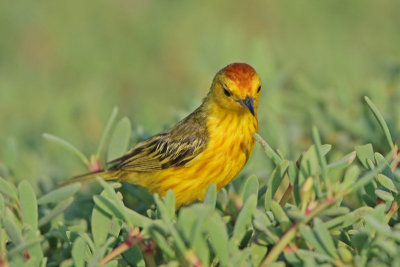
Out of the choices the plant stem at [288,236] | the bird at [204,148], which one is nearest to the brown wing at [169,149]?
the bird at [204,148]

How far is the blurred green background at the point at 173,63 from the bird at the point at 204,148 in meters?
0.44

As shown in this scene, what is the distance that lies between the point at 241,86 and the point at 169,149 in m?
0.67

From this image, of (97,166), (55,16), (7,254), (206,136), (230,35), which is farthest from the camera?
(55,16)

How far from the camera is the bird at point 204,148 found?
3.45 m

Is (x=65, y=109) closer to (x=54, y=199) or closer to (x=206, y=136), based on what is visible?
(x=206, y=136)

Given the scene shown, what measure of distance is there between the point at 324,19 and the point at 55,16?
3.64 metres

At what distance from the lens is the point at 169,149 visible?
375 centimetres

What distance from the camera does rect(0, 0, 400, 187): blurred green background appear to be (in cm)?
445

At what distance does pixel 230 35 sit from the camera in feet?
19.0

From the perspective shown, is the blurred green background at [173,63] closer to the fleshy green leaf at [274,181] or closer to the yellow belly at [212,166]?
the yellow belly at [212,166]

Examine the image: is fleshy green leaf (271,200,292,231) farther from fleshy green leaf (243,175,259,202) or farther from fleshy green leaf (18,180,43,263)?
fleshy green leaf (18,180,43,263)

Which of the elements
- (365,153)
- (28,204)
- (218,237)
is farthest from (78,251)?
(365,153)

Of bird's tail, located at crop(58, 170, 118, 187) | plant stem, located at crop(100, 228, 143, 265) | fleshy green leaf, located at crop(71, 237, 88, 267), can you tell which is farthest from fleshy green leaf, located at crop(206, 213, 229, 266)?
bird's tail, located at crop(58, 170, 118, 187)

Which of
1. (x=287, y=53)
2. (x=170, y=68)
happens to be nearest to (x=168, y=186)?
(x=287, y=53)
